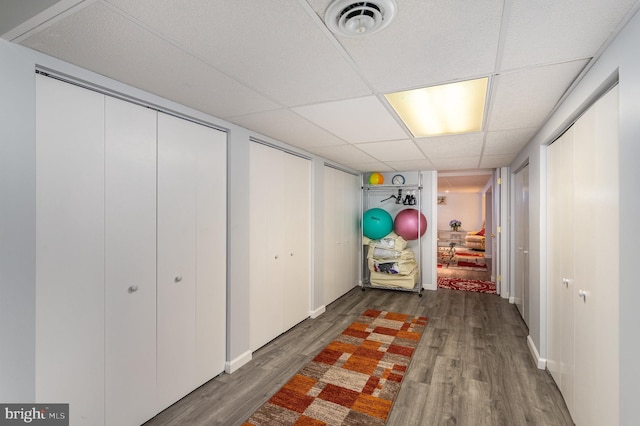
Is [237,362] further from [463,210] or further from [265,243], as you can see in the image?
[463,210]

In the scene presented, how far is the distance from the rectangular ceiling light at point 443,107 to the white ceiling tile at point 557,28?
337 mm

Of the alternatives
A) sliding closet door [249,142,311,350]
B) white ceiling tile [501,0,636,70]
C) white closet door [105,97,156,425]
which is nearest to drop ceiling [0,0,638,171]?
white ceiling tile [501,0,636,70]

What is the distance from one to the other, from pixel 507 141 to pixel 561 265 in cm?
154

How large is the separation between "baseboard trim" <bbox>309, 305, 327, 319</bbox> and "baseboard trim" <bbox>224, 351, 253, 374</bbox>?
1.35 metres

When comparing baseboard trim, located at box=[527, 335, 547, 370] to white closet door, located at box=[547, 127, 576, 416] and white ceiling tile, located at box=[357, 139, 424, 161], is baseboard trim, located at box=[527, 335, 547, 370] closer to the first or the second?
white closet door, located at box=[547, 127, 576, 416]

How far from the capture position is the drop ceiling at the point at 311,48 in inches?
46.7

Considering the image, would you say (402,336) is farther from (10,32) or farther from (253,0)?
(10,32)

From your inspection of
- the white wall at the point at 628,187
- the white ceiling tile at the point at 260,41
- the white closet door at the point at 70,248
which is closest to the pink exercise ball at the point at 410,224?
the white ceiling tile at the point at 260,41

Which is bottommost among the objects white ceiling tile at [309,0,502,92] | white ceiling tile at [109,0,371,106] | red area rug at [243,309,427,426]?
red area rug at [243,309,427,426]

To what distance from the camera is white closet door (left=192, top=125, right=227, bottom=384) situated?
98.4 inches

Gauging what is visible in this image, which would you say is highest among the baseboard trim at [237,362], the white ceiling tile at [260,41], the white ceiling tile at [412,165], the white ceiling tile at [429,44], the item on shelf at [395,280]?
the white ceiling tile at [412,165]

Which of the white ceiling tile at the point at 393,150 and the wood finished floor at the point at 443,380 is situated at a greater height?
the white ceiling tile at the point at 393,150

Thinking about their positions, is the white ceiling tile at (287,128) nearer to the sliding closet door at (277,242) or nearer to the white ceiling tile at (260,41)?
the sliding closet door at (277,242)

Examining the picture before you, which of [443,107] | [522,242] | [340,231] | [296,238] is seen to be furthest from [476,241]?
[443,107]
